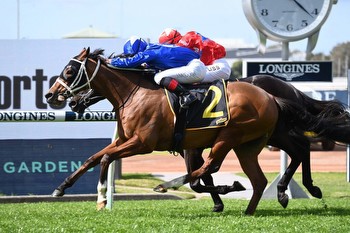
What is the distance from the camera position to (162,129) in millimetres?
9719

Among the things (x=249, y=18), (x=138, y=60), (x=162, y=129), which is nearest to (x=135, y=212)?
(x=162, y=129)

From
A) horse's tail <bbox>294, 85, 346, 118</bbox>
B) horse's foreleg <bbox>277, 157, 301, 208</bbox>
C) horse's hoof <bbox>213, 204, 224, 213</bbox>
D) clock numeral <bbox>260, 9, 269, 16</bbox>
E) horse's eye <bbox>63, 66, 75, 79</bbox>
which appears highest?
clock numeral <bbox>260, 9, 269, 16</bbox>

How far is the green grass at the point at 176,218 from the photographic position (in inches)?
323

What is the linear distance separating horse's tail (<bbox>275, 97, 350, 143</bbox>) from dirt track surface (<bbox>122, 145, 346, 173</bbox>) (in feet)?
38.4

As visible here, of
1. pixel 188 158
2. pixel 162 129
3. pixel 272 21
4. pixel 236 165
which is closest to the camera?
pixel 162 129

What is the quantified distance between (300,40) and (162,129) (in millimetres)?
5984

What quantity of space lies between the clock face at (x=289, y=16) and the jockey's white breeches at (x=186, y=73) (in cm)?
515

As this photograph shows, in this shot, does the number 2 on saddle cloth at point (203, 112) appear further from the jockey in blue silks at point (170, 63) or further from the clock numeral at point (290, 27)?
the clock numeral at point (290, 27)

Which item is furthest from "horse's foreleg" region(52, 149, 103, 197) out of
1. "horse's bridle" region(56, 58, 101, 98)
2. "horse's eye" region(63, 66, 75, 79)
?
"horse's eye" region(63, 66, 75, 79)

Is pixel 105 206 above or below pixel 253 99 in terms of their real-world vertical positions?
below

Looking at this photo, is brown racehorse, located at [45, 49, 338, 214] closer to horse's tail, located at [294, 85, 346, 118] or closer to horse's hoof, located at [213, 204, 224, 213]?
horse's hoof, located at [213, 204, 224, 213]

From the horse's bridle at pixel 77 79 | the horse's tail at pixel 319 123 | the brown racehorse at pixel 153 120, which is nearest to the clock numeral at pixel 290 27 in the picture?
the horse's tail at pixel 319 123

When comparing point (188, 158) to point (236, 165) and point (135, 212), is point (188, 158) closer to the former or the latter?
point (135, 212)

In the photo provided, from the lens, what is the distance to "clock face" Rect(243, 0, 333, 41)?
49.1 feet
